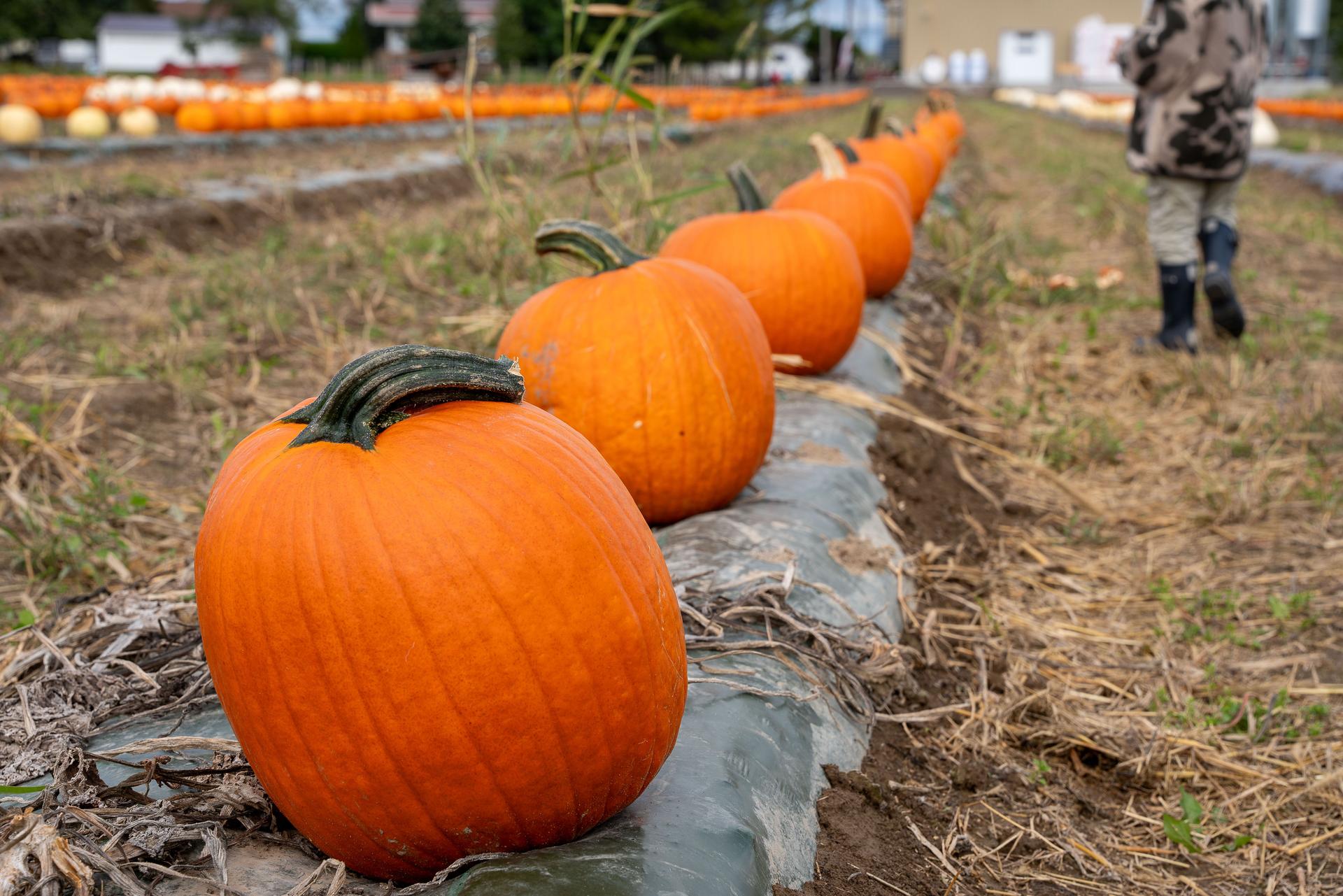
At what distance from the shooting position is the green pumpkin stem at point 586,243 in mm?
2824

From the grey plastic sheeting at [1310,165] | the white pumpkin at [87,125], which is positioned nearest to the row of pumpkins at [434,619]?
the grey plastic sheeting at [1310,165]

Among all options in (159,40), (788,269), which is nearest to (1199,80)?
(788,269)

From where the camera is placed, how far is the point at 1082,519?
161 inches

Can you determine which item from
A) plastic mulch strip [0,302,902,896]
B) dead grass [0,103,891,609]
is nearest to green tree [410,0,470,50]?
dead grass [0,103,891,609]

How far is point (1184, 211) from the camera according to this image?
233 inches

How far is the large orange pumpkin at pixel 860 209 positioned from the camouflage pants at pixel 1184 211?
1.46 metres

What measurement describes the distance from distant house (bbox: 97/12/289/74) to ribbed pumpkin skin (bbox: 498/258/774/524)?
7176 centimetres

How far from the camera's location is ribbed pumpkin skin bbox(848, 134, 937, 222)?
7.82 m

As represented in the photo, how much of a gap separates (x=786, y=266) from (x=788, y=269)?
0.04 feet

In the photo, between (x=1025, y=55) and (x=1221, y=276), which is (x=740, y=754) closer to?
(x=1221, y=276)

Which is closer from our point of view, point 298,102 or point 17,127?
point 17,127

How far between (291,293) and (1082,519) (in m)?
4.53

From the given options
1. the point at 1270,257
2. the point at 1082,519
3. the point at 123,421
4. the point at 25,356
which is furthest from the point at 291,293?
the point at 1270,257

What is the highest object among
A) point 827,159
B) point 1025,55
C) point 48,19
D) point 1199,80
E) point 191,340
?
point 1025,55
